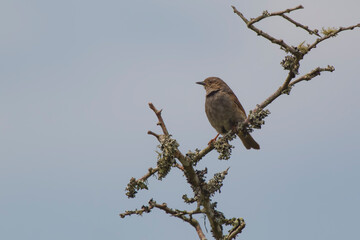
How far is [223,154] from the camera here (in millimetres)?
5703

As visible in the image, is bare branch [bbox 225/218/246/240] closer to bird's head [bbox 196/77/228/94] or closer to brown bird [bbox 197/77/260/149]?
brown bird [bbox 197/77/260/149]

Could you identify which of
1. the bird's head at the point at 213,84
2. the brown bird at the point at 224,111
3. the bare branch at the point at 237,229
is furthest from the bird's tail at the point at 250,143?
the bare branch at the point at 237,229

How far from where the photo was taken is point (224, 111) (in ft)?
28.5

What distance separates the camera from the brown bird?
867cm

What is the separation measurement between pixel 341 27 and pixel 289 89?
28.3 inches

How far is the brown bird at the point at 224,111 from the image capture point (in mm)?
8672

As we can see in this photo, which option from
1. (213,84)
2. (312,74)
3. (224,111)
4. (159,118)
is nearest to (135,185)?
(159,118)

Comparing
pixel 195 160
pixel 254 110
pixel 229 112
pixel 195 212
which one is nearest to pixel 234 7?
pixel 254 110

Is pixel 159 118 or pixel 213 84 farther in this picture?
pixel 213 84

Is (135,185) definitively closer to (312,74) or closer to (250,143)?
(312,74)

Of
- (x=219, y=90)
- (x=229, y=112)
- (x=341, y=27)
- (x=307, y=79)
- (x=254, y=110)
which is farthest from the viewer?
(x=219, y=90)

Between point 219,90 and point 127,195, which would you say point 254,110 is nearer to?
point 127,195

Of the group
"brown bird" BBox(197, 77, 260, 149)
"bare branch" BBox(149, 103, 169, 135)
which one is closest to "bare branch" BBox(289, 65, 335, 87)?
"bare branch" BBox(149, 103, 169, 135)

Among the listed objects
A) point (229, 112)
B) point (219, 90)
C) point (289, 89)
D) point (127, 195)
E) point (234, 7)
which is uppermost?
point (219, 90)
